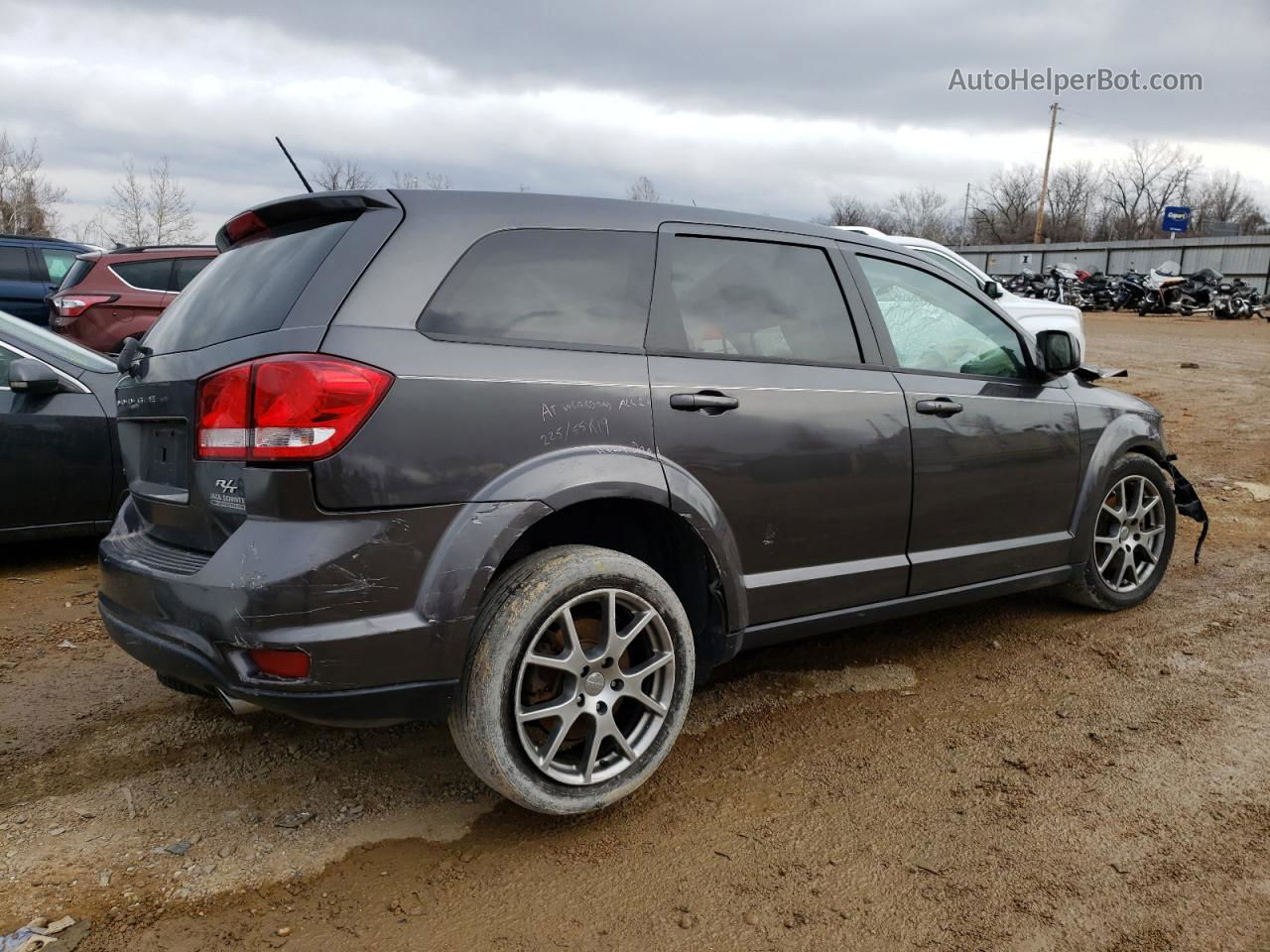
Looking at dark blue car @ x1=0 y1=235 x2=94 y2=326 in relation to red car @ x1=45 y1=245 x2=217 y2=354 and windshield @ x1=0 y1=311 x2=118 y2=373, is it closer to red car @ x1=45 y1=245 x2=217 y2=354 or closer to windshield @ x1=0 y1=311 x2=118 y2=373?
red car @ x1=45 y1=245 x2=217 y2=354

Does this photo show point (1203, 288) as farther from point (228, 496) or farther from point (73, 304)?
point (228, 496)

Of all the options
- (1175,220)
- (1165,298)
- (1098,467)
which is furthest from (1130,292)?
(1098,467)

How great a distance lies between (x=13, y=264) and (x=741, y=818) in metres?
14.1

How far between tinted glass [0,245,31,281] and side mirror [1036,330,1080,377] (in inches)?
541

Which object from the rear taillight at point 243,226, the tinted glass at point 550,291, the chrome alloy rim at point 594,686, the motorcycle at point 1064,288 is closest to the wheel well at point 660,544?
the chrome alloy rim at point 594,686

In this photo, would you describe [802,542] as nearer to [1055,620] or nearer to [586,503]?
[586,503]

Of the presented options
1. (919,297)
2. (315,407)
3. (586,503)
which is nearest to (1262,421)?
(919,297)

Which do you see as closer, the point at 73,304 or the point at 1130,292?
the point at 73,304

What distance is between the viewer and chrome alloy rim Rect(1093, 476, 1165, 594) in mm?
4613

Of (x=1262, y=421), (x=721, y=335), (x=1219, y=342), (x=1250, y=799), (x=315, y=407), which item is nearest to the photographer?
(x=315, y=407)

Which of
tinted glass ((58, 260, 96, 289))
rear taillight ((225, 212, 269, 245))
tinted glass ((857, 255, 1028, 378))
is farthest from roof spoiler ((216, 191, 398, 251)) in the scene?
tinted glass ((58, 260, 96, 289))

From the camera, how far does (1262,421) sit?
9.91 meters

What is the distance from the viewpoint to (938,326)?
159 inches

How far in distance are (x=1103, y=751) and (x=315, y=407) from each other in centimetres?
278
